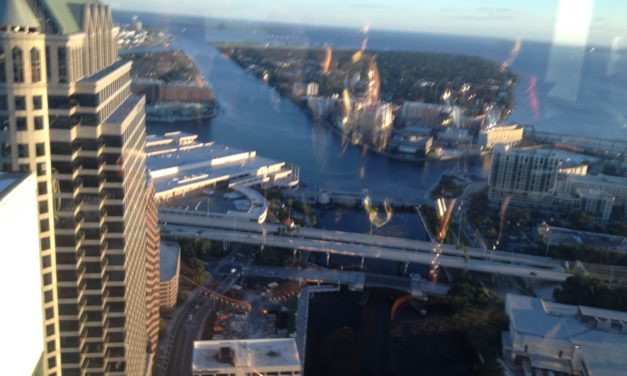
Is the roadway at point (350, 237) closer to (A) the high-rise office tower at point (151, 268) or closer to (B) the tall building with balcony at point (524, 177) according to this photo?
(B) the tall building with balcony at point (524, 177)

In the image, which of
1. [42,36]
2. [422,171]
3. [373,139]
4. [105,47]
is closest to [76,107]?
[42,36]

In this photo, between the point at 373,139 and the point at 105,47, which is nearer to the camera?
the point at 105,47

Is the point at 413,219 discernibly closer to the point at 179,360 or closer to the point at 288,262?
the point at 288,262

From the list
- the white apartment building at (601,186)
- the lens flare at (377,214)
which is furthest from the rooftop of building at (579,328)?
the white apartment building at (601,186)

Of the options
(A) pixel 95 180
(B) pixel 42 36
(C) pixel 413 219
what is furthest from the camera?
(C) pixel 413 219

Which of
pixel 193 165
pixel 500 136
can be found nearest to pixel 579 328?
pixel 193 165

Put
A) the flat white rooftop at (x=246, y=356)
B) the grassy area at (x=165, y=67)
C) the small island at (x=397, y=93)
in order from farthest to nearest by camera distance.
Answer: the grassy area at (x=165, y=67)
the small island at (x=397, y=93)
the flat white rooftop at (x=246, y=356)

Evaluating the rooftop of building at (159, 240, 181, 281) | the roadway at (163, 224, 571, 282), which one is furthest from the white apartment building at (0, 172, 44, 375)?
the roadway at (163, 224, 571, 282)

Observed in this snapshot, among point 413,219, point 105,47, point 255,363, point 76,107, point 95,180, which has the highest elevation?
point 105,47
